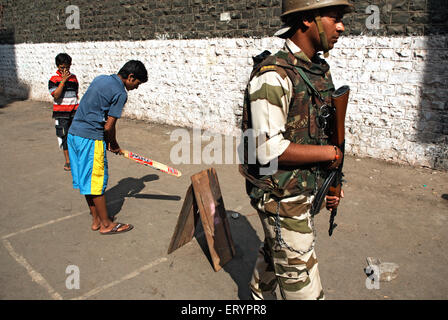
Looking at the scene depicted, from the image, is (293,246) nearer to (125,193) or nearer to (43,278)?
(43,278)

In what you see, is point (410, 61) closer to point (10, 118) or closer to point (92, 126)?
point (92, 126)

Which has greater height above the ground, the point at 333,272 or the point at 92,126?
the point at 92,126

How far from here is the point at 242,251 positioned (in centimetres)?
346

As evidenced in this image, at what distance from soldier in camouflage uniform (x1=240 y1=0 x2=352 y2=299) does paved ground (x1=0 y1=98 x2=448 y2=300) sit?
1.07 meters

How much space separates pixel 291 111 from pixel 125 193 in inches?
141

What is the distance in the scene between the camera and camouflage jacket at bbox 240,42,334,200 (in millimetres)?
1743

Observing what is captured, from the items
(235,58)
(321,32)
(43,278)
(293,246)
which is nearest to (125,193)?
(43,278)

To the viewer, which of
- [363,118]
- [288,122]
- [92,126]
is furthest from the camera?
[363,118]

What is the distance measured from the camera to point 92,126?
3.51m

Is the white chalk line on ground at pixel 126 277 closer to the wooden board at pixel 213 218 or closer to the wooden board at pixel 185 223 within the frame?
the wooden board at pixel 185 223

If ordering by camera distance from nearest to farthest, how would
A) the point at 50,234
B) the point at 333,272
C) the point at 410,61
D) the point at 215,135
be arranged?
the point at 333,272
the point at 50,234
the point at 410,61
the point at 215,135

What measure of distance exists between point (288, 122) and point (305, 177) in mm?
320

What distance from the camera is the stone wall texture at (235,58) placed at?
5234mm
